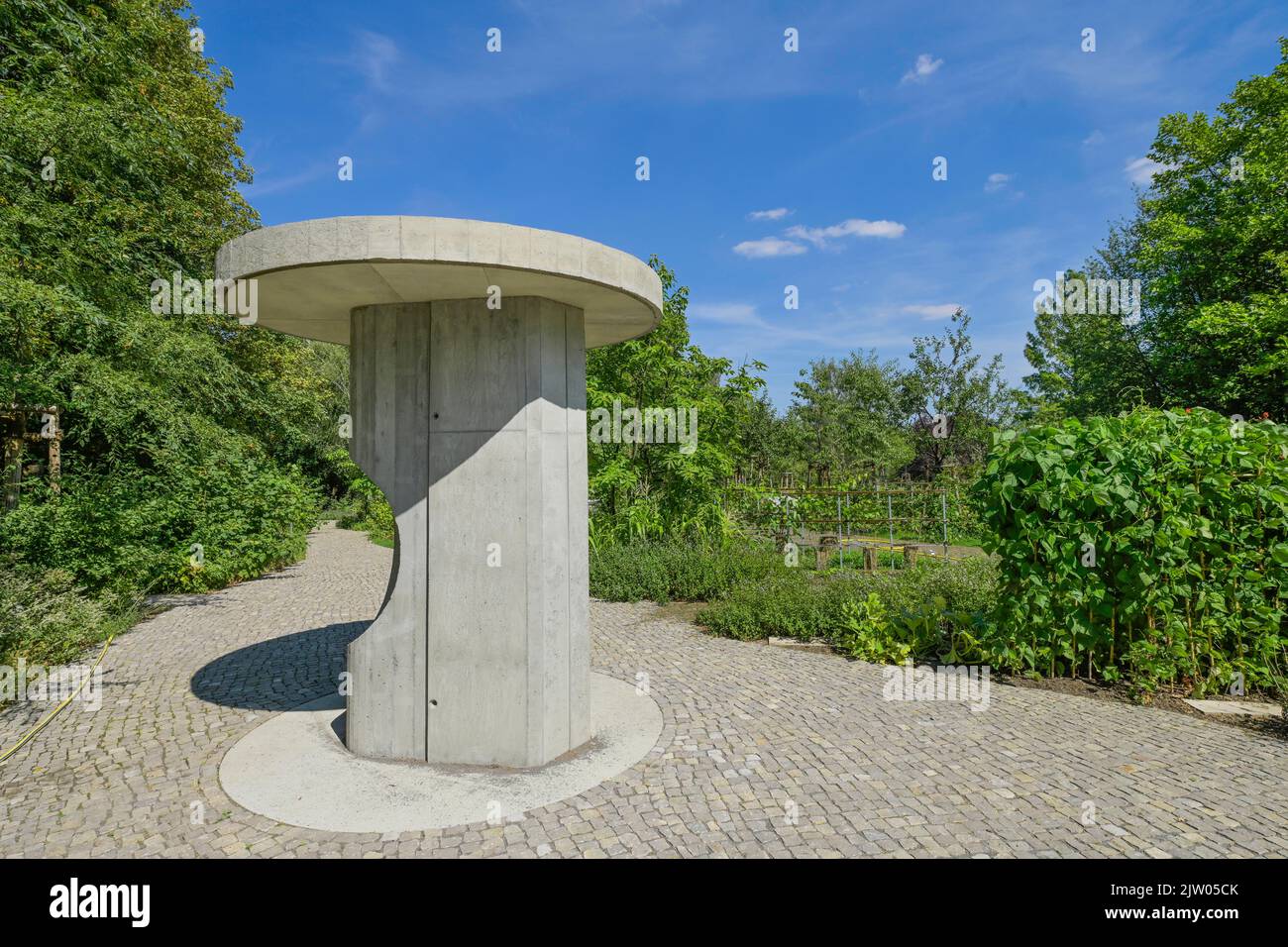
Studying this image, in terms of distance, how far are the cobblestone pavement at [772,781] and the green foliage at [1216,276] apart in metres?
15.2

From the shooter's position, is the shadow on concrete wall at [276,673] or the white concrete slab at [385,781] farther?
the shadow on concrete wall at [276,673]

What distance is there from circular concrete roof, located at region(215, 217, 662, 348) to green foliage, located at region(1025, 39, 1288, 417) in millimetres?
17283

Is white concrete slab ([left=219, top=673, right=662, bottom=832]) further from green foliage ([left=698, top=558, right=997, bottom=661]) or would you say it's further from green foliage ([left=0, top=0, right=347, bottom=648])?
green foliage ([left=0, top=0, right=347, bottom=648])

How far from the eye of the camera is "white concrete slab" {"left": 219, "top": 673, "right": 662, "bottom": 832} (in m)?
3.49

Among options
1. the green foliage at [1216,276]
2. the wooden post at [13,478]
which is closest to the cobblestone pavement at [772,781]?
the wooden post at [13,478]

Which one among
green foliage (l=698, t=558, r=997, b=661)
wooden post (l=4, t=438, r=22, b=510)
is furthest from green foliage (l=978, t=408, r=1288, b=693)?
wooden post (l=4, t=438, r=22, b=510)

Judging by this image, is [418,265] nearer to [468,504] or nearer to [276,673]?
[468,504]

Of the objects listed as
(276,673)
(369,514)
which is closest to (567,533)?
(276,673)

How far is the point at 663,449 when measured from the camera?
11.5 metres

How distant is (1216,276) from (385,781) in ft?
80.7

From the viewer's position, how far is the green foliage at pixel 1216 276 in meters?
16.9

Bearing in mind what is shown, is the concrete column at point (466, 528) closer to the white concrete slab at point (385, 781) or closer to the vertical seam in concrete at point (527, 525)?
the vertical seam in concrete at point (527, 525)

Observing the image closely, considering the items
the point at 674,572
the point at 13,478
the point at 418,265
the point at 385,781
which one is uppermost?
the point at 418,265
